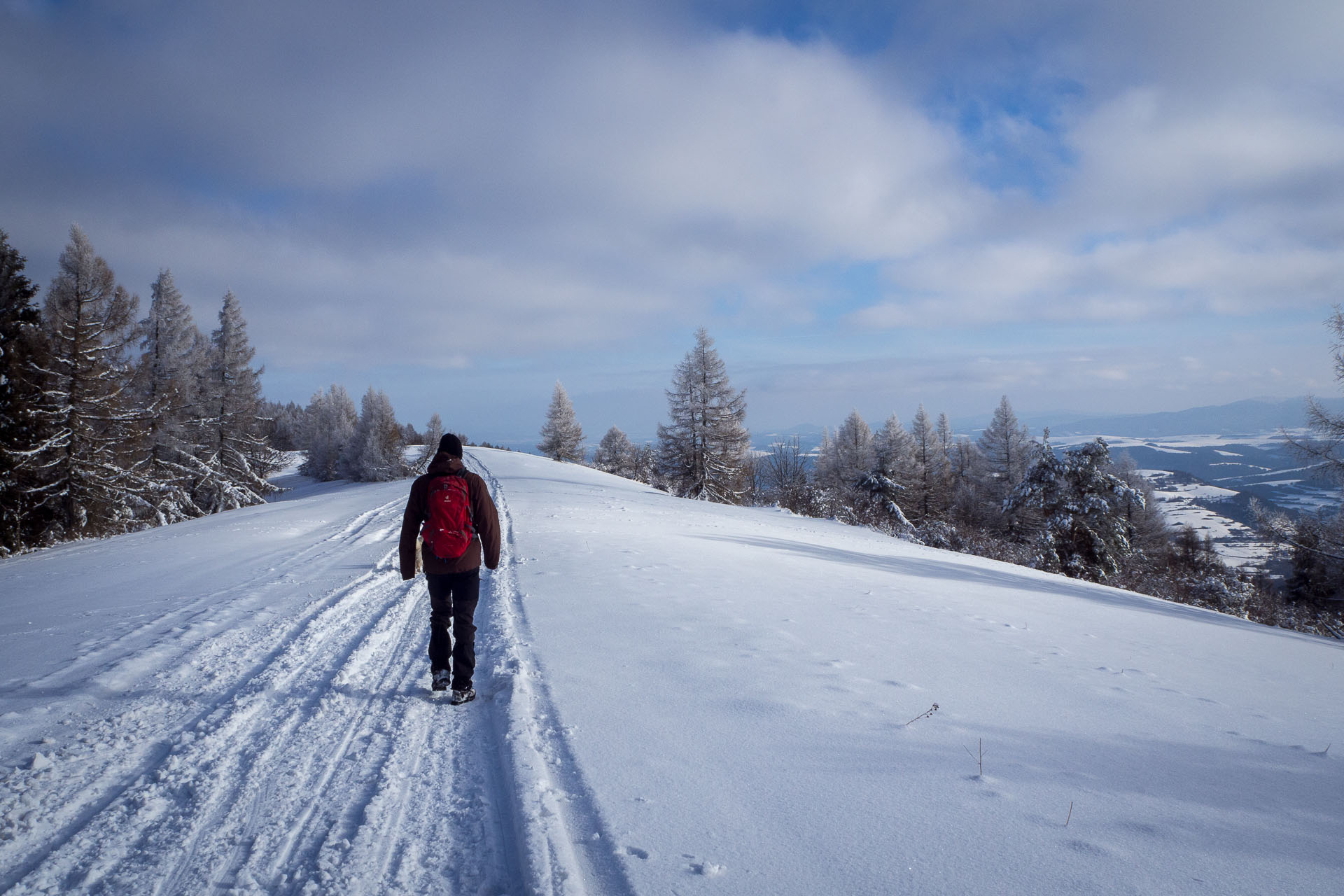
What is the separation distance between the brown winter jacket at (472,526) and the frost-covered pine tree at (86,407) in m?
19.0

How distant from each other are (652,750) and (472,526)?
2.10 m

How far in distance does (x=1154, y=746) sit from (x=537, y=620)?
506 centimetres

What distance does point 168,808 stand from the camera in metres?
2.82

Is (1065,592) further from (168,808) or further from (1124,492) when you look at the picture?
(1124,492)

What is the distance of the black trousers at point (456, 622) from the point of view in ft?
13.7

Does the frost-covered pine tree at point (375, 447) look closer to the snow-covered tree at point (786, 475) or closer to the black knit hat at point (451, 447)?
the snow-covered tree at point (786, 475)

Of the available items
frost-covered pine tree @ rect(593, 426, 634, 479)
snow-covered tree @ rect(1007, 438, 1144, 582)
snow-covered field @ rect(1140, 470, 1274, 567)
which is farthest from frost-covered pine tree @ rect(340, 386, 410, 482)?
snow-covered field @ rect(1140, 470, 1274, 567)

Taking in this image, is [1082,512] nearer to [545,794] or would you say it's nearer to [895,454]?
[895,454]

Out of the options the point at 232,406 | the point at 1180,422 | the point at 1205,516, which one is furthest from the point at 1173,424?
the point at 232,406

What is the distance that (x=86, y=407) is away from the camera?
56.6 ft

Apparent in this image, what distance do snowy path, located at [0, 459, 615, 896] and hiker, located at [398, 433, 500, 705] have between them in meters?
0.29

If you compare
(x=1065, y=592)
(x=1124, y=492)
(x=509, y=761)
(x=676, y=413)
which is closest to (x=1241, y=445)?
(x=1124, y=492)

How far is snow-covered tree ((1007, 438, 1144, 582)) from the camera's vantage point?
2231 cm

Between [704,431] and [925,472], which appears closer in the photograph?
[704,431]
